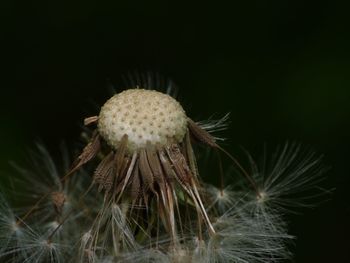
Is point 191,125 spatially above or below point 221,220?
above

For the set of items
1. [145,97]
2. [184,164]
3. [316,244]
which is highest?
[145,97]

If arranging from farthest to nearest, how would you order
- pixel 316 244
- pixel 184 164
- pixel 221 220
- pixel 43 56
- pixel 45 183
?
pixel 43 56
pixel 316 244
pixel 45 183
pixel 221 220
pixel 184 164

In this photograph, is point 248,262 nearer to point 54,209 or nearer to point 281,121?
point 54,209

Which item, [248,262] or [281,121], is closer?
[248,262]

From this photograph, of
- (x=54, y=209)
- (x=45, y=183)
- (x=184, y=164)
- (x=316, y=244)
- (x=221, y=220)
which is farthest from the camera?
(x=316, y=244)

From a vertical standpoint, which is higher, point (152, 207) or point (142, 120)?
point (142, 120)

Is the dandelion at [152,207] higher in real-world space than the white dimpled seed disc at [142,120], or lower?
lower

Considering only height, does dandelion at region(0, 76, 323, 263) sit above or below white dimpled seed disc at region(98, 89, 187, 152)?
below

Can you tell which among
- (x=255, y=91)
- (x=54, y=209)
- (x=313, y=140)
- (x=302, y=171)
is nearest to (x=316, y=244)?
(x=313, y=140)
